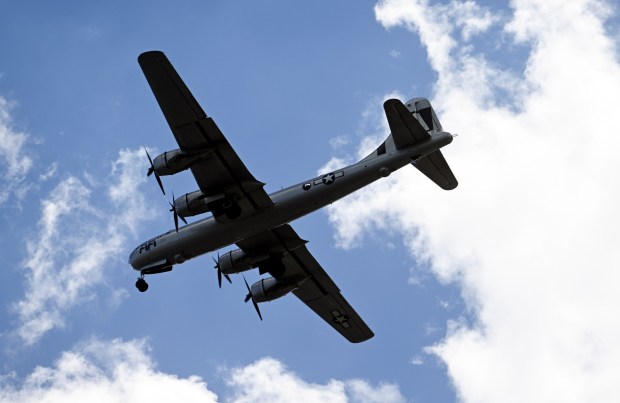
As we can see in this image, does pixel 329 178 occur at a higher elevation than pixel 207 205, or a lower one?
higher

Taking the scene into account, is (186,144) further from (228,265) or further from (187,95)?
(228,265)

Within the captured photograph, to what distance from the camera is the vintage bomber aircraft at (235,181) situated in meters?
33.0

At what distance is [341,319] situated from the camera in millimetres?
42094

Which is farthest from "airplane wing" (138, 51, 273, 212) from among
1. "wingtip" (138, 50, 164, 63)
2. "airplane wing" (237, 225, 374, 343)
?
"airplane wing" (237, 225, 374, 343)

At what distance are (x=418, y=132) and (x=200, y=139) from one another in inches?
337

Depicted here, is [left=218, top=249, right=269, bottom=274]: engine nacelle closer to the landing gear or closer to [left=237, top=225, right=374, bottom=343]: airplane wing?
[left=237, top=225, right=374, bottom=343]: airplane wing

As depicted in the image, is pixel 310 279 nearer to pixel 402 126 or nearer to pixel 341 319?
pixel 341 319

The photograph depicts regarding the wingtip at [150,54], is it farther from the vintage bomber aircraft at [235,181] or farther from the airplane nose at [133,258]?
the airplane nose at [133,258]

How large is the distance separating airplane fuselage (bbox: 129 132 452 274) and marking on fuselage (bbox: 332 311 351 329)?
7.98m

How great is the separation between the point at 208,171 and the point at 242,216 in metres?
2.40

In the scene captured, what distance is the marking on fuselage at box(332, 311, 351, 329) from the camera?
1654 inches

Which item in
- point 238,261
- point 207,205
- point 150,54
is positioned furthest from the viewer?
point 238,261

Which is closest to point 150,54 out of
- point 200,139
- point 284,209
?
point 200,139

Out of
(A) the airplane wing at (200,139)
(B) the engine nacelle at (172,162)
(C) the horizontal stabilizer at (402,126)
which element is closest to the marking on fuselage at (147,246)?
(A) the airplane wing at (200,139)
